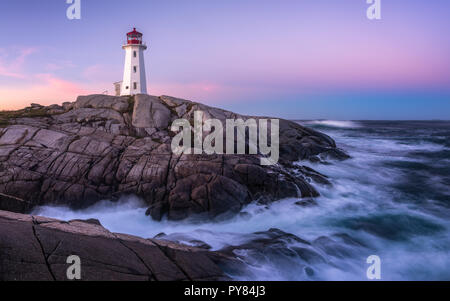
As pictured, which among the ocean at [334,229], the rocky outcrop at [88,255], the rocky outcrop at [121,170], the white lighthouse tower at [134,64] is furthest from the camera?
the white lighthouse tower at [134,64]

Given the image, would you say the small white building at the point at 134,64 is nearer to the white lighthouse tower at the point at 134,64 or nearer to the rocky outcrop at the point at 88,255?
the white lighthouse tower at the point at 134,64

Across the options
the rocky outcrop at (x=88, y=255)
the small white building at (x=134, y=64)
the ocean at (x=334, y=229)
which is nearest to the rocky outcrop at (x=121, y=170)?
the ocean at (x=334, y=229)

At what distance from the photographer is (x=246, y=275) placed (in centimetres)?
735

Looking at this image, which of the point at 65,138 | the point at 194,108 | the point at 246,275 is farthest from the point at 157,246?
the point at 194,108

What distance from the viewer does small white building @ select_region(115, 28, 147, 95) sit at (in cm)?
3047

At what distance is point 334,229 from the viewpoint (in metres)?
12.0

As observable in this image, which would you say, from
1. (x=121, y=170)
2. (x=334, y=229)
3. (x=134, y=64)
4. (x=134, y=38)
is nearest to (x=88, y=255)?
(x=121, y=170)

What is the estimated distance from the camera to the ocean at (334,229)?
879 cm

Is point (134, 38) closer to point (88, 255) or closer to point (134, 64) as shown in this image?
point (134, 64)

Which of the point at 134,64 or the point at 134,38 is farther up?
the point at 134,38

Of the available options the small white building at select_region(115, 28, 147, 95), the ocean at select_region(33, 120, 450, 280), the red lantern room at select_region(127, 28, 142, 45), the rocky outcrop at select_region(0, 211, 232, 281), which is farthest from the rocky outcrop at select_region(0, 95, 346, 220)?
the red lantern room at select_region(127, 28, 142, 45)

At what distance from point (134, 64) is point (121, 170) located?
20.2 meters
